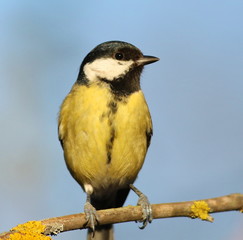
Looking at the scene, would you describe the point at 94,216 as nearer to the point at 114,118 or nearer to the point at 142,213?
the point at 142,213

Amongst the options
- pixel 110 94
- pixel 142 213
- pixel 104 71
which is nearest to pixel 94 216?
pixel 142 213

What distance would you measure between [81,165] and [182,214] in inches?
58.5

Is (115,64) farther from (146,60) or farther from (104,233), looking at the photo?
(104,233)

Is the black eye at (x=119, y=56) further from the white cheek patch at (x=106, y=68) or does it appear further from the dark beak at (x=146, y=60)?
the dark beak at (x=146, y=60)

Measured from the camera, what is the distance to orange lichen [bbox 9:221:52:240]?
3.01 m

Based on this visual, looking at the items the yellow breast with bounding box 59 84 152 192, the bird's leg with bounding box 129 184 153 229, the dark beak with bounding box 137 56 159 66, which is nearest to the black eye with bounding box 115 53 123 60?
the dark beak with bounding box 137 56 159 66

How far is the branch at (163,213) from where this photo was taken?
314 cm

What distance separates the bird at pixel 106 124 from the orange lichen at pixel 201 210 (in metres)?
0.92

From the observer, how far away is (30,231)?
9.94ft

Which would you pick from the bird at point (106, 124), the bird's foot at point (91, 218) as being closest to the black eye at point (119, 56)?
the bird at point (106, 124)

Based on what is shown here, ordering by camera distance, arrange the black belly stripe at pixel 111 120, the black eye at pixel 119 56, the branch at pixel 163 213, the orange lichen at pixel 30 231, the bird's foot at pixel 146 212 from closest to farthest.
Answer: the orange lichen at pixel 30 231
the branch at pixel 163 213
the bird's foot at pixel 146 212
the black belly stripe at pixel 111 120
the black eye at pixel 119 56

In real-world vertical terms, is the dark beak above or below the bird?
above

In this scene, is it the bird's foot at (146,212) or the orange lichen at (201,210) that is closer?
the orange lichen at (201,210)

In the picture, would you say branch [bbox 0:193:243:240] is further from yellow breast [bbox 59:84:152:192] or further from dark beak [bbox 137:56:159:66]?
dark beak [bbox 137:56:159:66]
